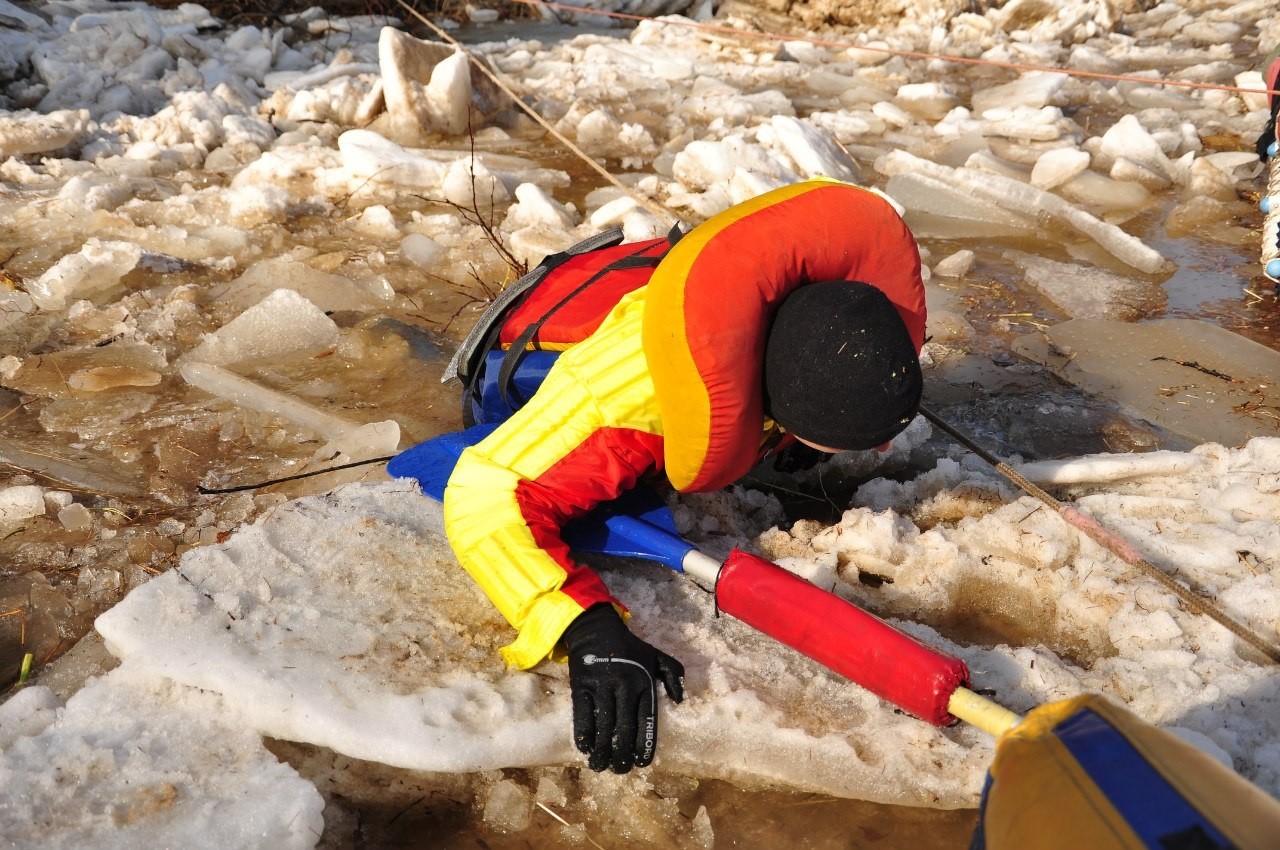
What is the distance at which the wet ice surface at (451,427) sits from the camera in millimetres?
1901

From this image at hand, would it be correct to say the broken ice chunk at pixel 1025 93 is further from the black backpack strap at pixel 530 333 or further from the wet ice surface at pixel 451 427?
the black backpack strap at pixel 530 333

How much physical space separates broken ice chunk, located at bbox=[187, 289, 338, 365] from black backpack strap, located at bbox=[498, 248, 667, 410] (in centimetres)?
125

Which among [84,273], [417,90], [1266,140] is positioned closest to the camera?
[84,273]

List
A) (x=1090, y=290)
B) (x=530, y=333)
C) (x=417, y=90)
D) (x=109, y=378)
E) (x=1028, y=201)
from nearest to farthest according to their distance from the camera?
(x=530, y=333)
(x=109, y=378)
(x=1090, y=290)
(x=1028, y=201)
(x=417, y=90)

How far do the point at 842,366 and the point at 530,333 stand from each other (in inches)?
37.3

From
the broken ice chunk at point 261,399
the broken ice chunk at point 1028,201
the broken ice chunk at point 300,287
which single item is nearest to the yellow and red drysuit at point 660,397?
the broken ice chunk at point 261,399

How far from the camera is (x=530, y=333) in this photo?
99.5 inches

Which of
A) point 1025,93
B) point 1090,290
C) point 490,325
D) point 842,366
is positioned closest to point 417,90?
point 490,325

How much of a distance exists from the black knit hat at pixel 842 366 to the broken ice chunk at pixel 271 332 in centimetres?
214

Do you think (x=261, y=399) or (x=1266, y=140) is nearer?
(x=261, y=399)

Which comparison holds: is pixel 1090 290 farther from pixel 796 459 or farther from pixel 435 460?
pixel 435 460

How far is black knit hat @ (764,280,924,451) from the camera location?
186cm

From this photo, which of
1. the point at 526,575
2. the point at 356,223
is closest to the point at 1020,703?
the point at 526,575

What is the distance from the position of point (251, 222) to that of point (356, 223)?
45cm
